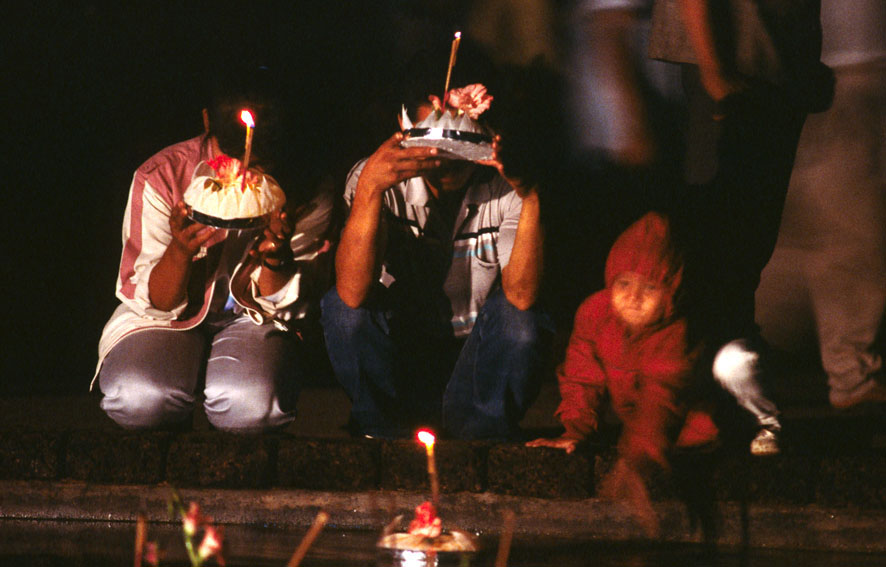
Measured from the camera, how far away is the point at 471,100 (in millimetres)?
4320

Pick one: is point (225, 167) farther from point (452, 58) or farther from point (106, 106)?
→ point (106, 106)

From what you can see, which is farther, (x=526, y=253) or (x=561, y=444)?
(x=526, y=253)

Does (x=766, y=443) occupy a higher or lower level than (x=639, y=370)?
lower

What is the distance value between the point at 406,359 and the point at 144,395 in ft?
3.13

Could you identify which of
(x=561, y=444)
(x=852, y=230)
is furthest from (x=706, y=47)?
(x=561, y=444)

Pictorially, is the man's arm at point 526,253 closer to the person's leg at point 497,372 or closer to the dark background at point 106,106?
the person's leg at point 497,372

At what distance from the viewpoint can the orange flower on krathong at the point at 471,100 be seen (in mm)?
4297

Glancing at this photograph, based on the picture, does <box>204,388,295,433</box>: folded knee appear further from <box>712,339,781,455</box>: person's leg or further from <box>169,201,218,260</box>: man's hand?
<box>712,339,781,455</box>: person's leg

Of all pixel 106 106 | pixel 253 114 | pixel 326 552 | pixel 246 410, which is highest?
pixel 106 106

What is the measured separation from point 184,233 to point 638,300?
156cm

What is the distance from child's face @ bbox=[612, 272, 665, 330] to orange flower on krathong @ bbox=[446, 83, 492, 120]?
2.42 ft

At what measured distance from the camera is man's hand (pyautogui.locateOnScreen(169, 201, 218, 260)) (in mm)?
4355

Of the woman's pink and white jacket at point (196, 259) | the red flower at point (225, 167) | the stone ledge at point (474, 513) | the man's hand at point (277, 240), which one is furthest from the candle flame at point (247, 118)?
the stone ledge at point (474, 513)

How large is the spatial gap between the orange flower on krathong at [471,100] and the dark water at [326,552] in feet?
4.68
